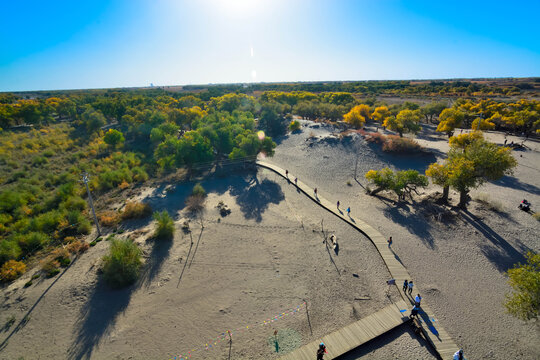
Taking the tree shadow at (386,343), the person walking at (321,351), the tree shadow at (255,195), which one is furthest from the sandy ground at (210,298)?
the tree shadow at (255,195)

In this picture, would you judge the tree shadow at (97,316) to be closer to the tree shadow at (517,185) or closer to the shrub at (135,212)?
the shrub at (135,212)

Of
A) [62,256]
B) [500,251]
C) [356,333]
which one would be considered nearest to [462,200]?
[500,251]

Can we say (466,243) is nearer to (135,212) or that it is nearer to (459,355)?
(459,355)

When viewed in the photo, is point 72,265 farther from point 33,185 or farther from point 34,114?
point 34,114

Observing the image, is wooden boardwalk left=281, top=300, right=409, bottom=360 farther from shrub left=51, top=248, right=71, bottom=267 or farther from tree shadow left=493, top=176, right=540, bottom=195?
tree shadow left=493, top=176, right=540, bottom=195


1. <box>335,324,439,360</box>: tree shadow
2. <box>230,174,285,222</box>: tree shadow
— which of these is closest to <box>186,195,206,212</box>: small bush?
<box>230,174,285,222</box>: tree shadow

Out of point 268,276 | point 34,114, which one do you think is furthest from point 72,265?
point 34,114
